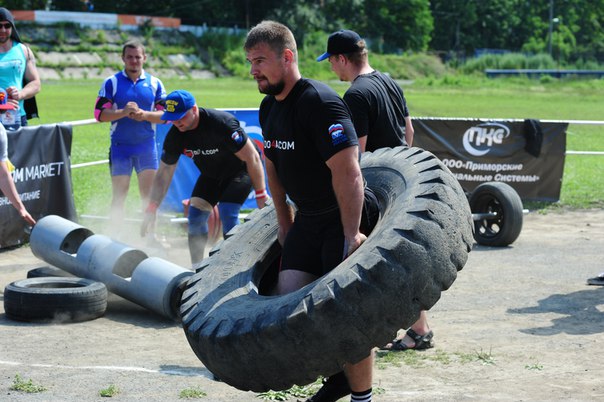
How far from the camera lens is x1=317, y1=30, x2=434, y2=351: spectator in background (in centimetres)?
625

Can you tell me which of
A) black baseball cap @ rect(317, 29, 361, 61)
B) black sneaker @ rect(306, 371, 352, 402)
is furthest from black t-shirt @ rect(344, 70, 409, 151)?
black sneaker @ rect(306, 371, 352, 402)

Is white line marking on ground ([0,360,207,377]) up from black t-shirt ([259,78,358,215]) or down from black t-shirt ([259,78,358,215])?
down

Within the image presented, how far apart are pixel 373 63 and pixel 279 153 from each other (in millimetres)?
74792

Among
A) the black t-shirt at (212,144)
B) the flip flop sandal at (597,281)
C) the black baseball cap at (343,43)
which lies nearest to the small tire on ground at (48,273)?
the black t-shirt at (212,144)

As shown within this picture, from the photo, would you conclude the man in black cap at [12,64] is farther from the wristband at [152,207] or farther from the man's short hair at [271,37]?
the man's short hair at [271,37]

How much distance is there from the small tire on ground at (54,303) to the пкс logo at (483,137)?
7.54 meters

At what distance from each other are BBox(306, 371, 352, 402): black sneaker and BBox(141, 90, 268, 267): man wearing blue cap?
3305mm

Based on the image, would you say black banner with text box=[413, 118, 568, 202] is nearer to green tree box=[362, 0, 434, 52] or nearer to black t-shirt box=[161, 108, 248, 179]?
black t-shirt box=[161, 108, 248, 179]

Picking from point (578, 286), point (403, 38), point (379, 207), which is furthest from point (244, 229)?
point (403, 38)

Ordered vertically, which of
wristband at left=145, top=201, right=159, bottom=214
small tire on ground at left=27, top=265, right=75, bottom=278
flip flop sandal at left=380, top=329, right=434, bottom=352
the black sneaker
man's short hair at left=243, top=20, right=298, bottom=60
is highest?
man's short hair at left=243, top=20, right=298, bottom=60

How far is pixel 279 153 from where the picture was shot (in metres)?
4.91

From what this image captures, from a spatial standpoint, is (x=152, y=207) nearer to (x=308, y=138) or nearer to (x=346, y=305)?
(x=308, y=138)

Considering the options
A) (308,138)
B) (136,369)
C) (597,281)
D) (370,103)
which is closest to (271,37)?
(308,138)

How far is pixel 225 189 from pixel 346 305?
14.5 feet
